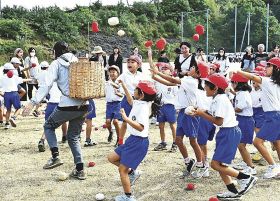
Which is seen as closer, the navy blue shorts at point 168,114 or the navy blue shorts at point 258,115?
the navy blue shorts at point 258,115

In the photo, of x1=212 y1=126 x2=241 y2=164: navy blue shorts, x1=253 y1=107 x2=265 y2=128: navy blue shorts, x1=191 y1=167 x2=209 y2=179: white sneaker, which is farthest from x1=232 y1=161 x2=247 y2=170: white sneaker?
x1=212 y1=126 x2=241 y2=164: navy blue shorts

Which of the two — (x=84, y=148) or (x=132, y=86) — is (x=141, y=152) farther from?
(x=84, y=148)

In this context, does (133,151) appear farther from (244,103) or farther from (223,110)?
(244,103)

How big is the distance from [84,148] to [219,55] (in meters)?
8.92

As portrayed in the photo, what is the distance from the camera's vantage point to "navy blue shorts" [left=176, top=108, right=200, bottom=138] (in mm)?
6590

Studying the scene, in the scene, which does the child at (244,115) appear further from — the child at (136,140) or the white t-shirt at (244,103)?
the child at (136,140)

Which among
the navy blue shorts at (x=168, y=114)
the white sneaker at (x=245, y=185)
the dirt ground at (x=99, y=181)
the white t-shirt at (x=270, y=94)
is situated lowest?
the dirt ground at (x=99, y=181)

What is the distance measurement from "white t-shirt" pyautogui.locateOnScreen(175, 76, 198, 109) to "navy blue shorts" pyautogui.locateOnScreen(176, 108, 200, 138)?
14cm

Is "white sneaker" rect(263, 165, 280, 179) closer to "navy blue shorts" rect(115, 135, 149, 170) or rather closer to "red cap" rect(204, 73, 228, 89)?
"red cap" rect(204, 73, 228, 89)

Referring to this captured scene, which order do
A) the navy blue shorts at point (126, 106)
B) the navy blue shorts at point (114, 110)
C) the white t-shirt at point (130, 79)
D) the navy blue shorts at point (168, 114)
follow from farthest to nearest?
the navy blue shorts at point (114, 110)
the navy blue shorts at point (168, 114)
the navy blue shorts at point (126, 106)
the white t-shirt at point (130, 79)

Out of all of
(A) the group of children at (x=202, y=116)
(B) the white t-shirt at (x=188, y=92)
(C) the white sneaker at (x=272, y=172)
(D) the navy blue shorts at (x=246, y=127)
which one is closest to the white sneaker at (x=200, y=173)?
(A) the group of children at (x=202, y=116)

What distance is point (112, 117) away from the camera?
8812 mm

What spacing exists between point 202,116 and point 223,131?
0.44 meters

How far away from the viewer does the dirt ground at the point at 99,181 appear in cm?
591
